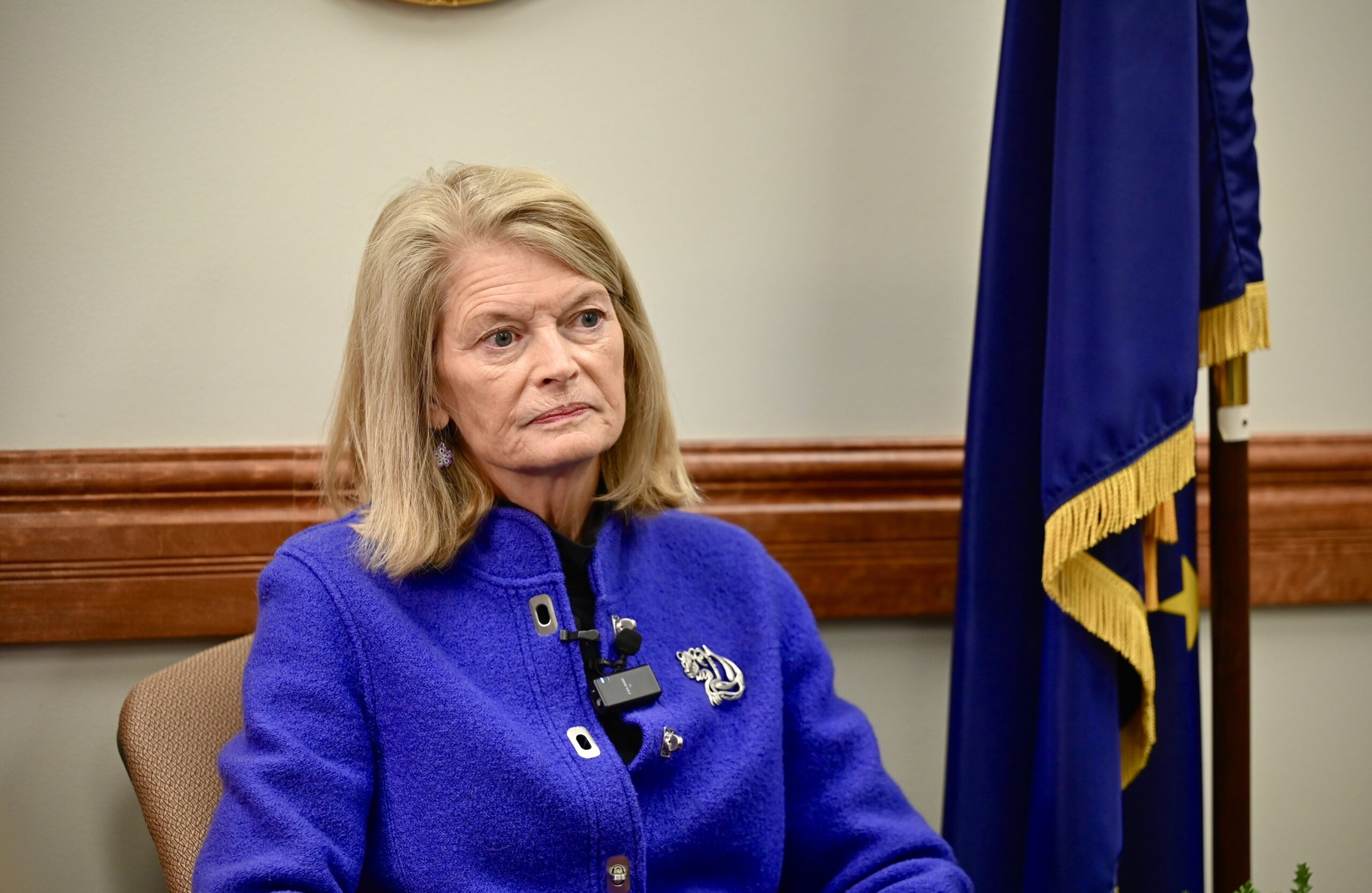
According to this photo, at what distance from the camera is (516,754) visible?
1.24 metres

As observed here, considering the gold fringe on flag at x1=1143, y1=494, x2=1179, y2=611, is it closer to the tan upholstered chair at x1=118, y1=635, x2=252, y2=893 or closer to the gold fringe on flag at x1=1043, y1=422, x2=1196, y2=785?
the gold fringe on flag at x1=1043, y1=422, x2=1196, y2=785

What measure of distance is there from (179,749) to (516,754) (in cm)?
42

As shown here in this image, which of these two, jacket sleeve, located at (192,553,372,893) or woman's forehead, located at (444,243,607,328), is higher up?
woman's forehead, located at (444,243,607,328)

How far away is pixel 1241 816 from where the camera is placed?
175 cm

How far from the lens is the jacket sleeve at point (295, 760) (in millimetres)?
1120

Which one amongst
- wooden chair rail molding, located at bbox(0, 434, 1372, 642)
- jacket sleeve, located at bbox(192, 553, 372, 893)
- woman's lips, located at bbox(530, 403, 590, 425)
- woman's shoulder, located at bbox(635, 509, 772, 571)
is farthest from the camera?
wooden chair rail molding, located at bbox(0, 434, 1372, 642)

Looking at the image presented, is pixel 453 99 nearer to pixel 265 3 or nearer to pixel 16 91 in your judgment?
pixel 265 3

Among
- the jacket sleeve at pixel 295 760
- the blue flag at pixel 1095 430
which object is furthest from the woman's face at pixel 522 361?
the blue flag at pixel 1095 430

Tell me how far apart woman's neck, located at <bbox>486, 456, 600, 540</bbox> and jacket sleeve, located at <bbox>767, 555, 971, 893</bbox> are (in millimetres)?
316

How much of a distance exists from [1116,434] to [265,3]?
145 cm

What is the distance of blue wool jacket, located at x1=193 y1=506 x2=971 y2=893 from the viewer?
119 cm

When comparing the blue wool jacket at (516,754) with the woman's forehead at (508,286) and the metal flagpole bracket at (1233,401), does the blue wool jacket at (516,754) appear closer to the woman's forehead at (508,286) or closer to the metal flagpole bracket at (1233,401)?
the woman's forehead at (508,286)

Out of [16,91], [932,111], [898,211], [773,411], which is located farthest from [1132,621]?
[16,91]

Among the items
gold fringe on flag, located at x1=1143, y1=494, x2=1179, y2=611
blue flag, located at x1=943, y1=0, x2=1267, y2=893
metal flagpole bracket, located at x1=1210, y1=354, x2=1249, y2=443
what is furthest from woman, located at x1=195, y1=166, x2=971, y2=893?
metal flagpole bracket, located at x1=1210, y1=354, x2=1249, y2=443
